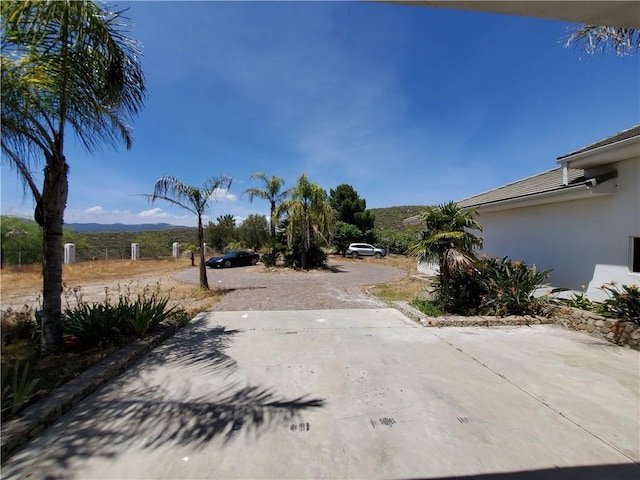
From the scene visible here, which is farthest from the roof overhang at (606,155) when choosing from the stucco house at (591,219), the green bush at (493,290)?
the green bush at (493,290)

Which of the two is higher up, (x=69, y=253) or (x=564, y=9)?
(x=564, y=9)

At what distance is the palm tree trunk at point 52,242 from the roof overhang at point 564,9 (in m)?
4.99

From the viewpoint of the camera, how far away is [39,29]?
362cm

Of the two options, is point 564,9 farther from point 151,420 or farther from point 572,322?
point 572,322

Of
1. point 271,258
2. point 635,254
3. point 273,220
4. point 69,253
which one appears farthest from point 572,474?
point 69,253

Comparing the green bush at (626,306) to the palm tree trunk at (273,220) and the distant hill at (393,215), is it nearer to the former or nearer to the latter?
the palm tree trunk at (273,220)

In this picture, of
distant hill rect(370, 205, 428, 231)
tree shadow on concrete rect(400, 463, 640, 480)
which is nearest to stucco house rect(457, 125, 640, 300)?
tree shadow on concrete rect(400, 463, 640, 480)

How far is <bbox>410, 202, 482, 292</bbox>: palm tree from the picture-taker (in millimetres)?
7156

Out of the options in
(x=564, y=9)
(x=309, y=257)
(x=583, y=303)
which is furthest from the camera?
(x=309, y=257)

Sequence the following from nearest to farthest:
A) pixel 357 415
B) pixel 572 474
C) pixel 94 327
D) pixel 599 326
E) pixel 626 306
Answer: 1. pixel 572 474
2. pixel 357 415
3. pixel 94 327
4. pixel 626 306
5. pixel 599 326

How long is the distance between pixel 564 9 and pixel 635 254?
6.36 meters

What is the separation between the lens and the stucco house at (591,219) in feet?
19.5

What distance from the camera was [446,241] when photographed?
24.5 feet

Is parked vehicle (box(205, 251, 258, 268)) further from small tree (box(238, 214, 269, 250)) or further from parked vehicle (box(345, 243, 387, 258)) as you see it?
parked vehicle (box(345, 243, 387, 258))
